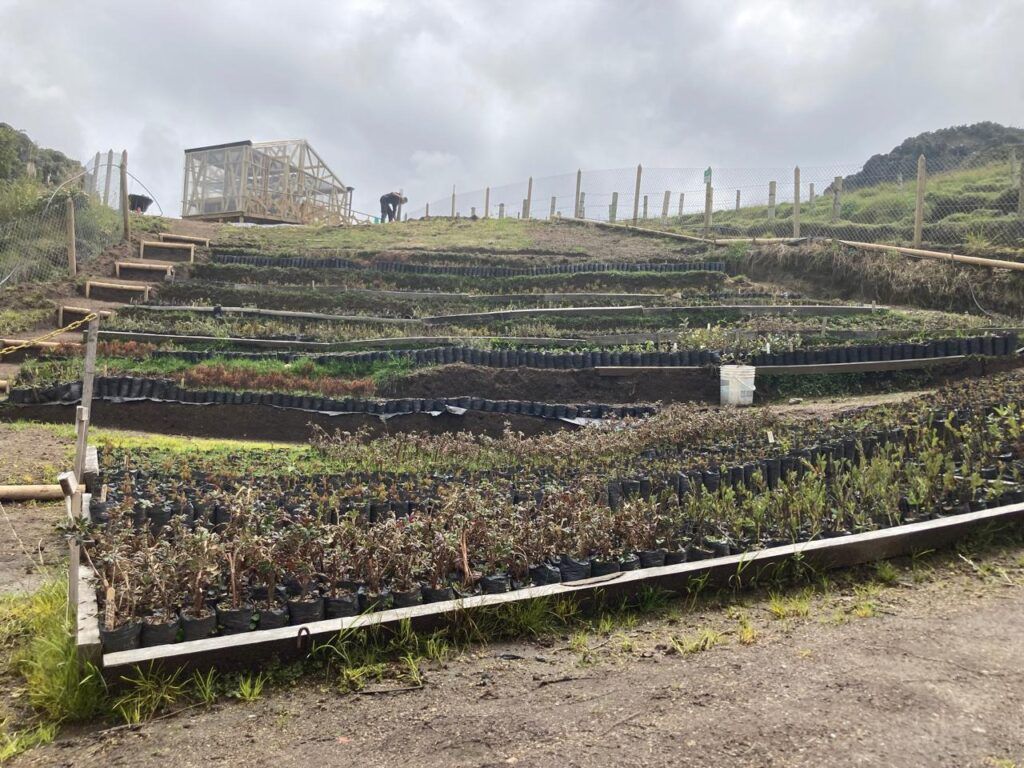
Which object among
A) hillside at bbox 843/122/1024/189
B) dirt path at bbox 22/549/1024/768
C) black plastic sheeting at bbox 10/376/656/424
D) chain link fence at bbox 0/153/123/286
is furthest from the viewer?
hillside at bbox 843/122/1024/189

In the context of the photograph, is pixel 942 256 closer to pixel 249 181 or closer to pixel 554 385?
pixel 554 385

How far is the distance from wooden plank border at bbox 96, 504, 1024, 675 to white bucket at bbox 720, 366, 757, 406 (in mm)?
5987

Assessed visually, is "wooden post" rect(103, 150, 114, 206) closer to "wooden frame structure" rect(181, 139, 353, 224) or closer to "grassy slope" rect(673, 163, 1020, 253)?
"wooden frame structure" rect(181, 139, 353, 224)

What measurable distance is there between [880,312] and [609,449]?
8.56 metres

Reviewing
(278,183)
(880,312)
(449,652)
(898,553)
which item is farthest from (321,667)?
(278,183)

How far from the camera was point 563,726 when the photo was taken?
3.03 metres

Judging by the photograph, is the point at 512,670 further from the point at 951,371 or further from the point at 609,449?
the point at 951,371

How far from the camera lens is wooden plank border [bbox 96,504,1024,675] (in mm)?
3443

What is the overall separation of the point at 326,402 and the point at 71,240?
9464 mm

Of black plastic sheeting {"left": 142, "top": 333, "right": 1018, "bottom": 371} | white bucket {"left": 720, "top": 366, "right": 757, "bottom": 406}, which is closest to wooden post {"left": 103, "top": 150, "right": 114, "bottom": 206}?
black plastic sheeting {"left": 142, "top": 333, "right": 1018, "bottom": 371}

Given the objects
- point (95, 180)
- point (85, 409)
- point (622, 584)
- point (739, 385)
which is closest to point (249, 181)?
point (95, 180)

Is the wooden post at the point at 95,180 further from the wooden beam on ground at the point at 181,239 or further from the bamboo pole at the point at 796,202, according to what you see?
the bamboo pole at the point at 796,202

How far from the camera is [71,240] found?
54.0ft

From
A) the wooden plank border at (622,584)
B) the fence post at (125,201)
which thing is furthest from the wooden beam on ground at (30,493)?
the fence post at (125,201)
